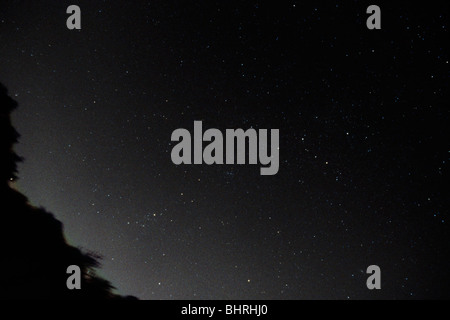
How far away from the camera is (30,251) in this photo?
1.00m

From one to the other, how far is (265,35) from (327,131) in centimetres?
31

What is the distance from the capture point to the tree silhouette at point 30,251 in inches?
38.3

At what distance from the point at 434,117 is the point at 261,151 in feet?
1.55

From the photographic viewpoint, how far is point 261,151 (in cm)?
97

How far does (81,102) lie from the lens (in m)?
0.99

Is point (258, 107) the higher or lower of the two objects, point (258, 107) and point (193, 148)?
the higher

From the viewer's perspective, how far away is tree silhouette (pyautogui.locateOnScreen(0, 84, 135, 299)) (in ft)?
3.19

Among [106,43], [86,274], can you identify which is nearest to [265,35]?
[106,43]
